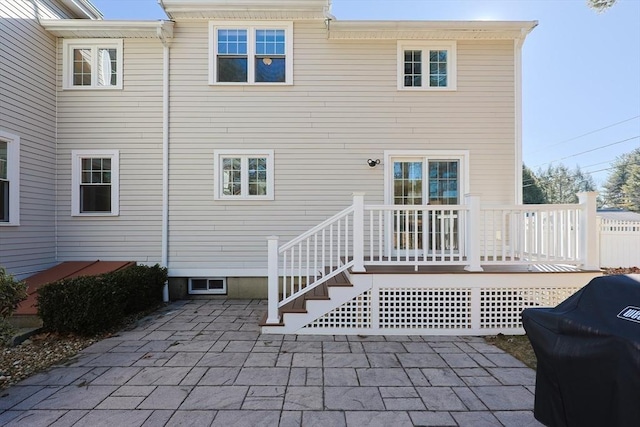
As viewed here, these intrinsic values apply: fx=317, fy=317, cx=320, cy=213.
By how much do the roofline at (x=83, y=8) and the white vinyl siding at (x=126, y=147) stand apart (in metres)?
1.15

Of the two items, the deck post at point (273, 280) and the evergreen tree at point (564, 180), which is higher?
the evergreen tree at point (564, 180)

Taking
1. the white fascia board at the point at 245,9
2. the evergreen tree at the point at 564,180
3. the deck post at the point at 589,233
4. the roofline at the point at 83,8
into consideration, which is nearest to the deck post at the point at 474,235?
the deck post at the point at 589,233

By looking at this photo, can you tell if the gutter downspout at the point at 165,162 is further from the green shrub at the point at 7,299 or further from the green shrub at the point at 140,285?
the green shrub at the point at 7,299

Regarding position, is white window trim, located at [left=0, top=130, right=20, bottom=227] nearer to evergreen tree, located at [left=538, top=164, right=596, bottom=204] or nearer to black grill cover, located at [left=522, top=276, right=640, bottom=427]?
black grill cover, located at [left=522, top=276, right=640, bottom=427]

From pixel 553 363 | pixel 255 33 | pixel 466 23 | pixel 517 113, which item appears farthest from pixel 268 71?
pixel 553 363

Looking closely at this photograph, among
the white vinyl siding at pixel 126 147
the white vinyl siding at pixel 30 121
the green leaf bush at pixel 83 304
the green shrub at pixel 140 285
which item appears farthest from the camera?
the white vinyl siding at pixel 126 147

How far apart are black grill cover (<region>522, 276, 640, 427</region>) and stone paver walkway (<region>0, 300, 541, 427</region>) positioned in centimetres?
66

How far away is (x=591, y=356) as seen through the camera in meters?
1.93

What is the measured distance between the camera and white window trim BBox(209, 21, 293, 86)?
6.50 metres

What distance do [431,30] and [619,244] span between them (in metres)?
8.97

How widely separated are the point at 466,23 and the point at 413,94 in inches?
62.3

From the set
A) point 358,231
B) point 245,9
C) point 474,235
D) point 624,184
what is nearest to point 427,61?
point 245,9

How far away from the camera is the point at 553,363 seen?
219cm

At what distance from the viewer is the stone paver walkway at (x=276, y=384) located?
8.80 ft
